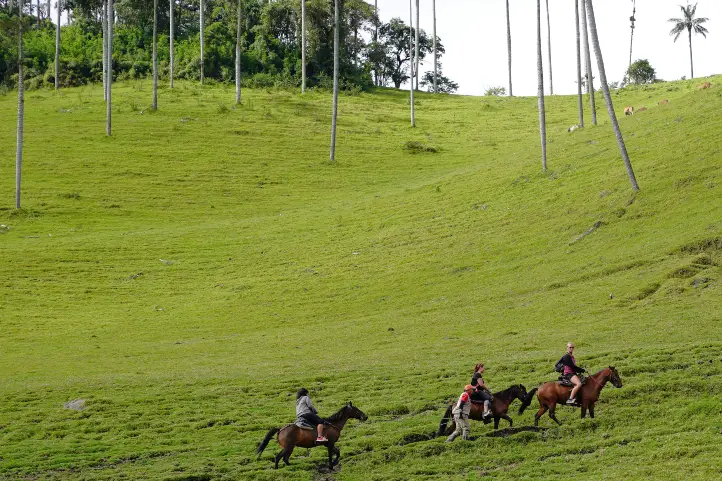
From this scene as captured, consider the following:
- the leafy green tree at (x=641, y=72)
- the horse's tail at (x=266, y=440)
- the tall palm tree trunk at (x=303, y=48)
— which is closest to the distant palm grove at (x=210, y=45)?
the tall palm tree trunk at (x=303, y=48)

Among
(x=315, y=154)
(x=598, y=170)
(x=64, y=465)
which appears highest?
(x=315, y=154)

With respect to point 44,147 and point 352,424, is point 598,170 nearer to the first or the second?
point 352,424

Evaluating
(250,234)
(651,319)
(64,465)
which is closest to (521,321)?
(651,319)

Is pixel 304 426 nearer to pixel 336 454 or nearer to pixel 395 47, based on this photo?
pixel 336 454

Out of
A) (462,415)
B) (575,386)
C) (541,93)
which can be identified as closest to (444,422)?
(462,415)

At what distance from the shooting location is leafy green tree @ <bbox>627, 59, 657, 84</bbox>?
14500 centimetres

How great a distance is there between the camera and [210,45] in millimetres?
131375

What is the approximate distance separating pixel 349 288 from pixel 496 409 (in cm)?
3018

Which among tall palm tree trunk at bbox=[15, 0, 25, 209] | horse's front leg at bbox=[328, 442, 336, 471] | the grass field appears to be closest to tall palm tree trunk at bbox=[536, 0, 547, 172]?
the grass field

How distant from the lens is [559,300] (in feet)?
148

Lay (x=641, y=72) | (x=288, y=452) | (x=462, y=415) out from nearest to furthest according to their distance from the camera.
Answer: (x=288, y=452), (x=462, y=415), (x=641, y=72)

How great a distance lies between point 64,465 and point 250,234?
1756 inches

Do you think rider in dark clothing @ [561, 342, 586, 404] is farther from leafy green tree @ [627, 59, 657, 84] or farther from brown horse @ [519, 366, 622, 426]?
leafy green tree @ [627, 59, 657, 84]

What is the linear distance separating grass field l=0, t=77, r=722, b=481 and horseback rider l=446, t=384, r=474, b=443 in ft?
1.68
